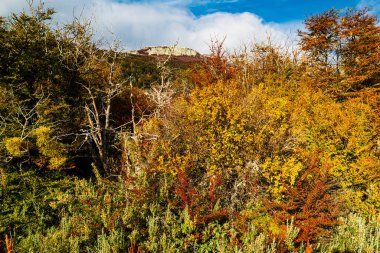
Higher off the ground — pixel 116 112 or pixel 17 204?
pixel 116 112

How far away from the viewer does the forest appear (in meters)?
5.81

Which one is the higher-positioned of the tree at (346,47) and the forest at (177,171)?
the tree at (346,47)

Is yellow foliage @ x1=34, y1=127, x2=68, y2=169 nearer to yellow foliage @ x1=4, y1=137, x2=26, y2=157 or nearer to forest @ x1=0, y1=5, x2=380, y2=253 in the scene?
forest @ x1=0, y1=5, x2=380, y2=253

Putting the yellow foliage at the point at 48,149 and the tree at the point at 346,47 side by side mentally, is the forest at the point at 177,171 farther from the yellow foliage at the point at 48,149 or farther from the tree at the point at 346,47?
the tree at the point at 346,47

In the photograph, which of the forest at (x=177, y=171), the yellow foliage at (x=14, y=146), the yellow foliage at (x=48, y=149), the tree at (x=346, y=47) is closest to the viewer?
the forest at (x=177, y=171)

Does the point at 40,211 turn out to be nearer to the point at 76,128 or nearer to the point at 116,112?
the point at 76,128

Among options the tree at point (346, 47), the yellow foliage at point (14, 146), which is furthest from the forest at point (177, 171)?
the tree at point (346, 47)

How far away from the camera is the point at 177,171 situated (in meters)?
8.61

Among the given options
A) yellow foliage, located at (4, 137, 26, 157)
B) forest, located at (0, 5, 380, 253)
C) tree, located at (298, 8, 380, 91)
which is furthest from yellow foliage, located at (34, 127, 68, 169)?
tree, located at (298, 8, 380, 91)

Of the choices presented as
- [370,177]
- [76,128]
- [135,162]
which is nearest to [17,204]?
[135,162]

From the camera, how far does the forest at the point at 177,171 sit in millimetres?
5809

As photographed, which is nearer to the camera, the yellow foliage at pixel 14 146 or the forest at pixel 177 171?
the forest at pixel 177 171

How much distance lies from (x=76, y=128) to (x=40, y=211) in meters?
5.11

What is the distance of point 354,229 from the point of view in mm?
7004
